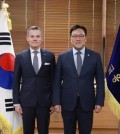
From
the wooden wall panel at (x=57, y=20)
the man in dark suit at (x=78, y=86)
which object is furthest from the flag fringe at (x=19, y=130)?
the wooden wall panel at (x=57, y=20)

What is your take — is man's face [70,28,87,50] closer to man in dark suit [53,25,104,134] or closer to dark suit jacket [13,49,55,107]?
man in dark suit [53,25,104,134]

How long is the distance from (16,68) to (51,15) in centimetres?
193

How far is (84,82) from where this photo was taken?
2.59 m

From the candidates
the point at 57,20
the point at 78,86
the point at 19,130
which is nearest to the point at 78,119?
the point at 78,86

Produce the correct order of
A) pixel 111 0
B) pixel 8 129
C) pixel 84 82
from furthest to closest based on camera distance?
pixel 111 0
pixel 8 129
pixel 84 82

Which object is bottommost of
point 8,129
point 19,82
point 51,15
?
point 8,129

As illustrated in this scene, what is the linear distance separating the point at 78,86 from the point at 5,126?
2.48ft

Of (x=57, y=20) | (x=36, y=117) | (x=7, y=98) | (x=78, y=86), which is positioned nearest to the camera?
(x=78, y=86)

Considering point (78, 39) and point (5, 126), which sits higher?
point (78, 39)

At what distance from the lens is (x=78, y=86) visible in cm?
259

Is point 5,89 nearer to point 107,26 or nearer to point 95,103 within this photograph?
point 95,103

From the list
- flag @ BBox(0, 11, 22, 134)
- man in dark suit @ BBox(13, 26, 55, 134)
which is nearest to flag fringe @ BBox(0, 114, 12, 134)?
flag @ BBox(0, 11, 22, 134)

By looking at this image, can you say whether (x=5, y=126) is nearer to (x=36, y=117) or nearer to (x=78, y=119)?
(x=36, y=117)

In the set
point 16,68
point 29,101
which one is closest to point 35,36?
point 16,68
